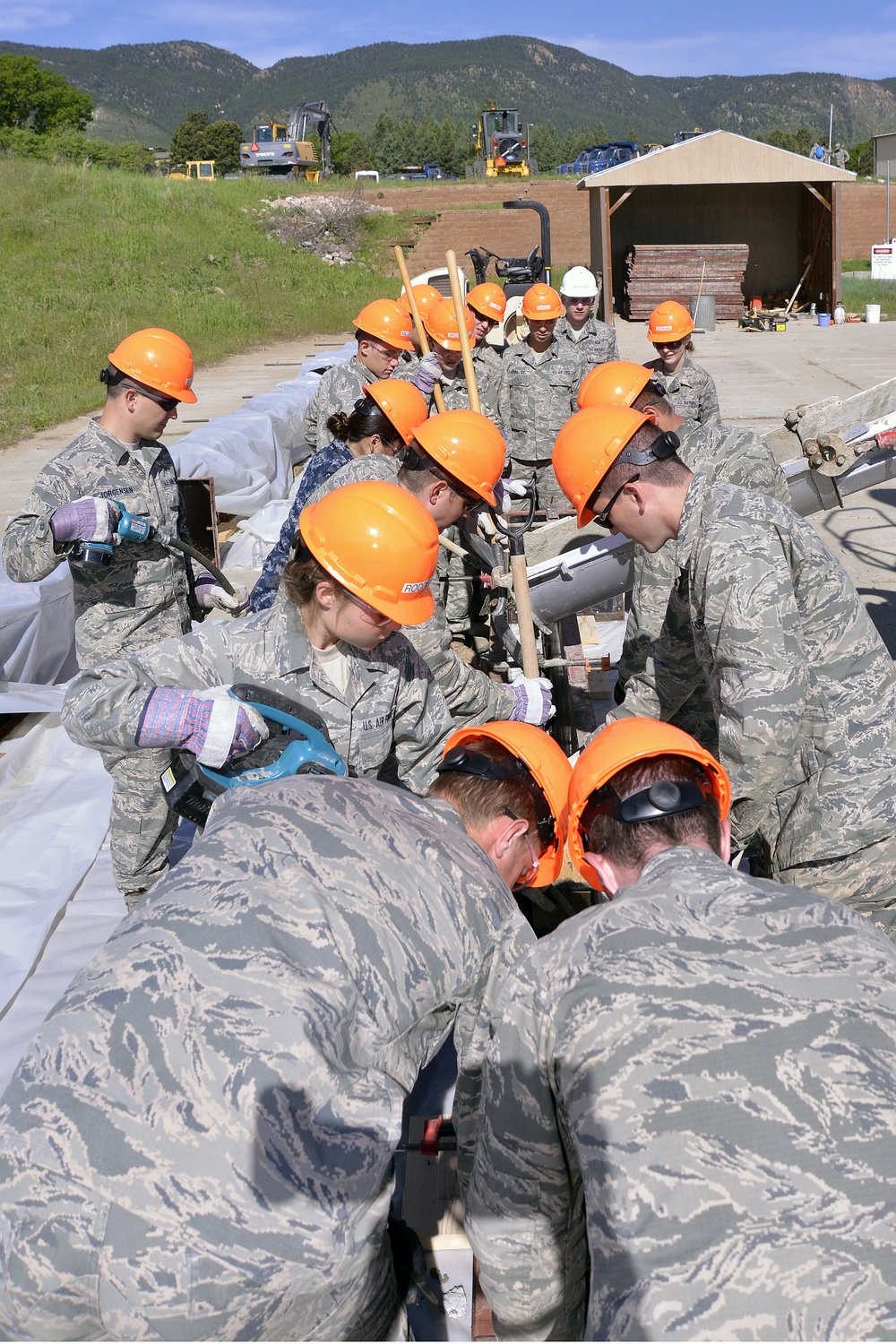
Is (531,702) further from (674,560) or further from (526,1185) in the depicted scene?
(526,1185)

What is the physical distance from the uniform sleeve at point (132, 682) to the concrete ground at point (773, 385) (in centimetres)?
472

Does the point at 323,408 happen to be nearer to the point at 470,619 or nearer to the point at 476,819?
the point at 470,619

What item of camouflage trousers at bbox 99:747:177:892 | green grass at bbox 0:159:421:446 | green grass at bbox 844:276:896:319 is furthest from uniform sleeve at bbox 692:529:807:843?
green grass at bbox 844:276:896:319

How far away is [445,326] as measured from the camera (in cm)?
756

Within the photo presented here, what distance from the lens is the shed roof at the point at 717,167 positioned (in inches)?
865

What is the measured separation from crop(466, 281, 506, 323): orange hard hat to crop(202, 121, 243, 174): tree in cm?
5992

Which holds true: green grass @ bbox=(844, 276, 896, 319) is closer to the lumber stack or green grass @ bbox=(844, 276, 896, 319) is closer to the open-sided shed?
the open-sided shed

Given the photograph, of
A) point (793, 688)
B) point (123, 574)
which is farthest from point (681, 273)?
point (793, 688)

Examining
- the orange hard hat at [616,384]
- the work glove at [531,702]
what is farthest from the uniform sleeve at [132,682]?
the orange hard hat at [616,384]

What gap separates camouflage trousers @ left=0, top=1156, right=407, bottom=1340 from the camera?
146 centimetres

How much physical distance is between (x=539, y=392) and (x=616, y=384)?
13.4 ft

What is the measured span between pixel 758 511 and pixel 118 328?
18722 millimetres

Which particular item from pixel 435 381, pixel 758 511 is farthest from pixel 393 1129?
pixel 435 381

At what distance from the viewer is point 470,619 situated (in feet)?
22.0
